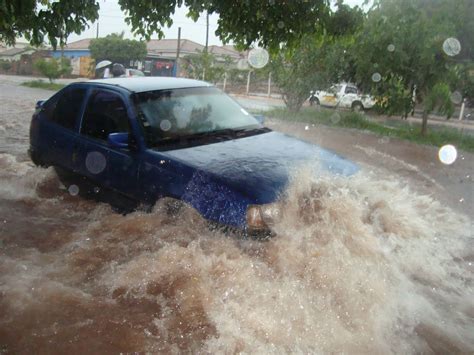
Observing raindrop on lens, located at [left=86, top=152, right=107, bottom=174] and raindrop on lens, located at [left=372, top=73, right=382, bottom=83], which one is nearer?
raindrop on lens, located at [left=86, top=152, right=107, bottom=174]

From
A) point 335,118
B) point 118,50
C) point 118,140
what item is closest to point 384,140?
point 335,118

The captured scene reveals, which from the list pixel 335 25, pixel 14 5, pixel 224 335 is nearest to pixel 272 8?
pixel 335 25

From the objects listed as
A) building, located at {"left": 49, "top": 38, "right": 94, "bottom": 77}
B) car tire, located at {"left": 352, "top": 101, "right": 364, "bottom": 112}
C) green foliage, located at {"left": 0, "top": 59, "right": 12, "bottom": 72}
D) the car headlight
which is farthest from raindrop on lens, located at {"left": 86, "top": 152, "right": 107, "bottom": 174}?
green foliage, located at {"left": 0, "top": 59, "right": 12, "bottom": 72}

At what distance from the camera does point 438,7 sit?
11664mm

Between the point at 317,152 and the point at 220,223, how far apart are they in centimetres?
140

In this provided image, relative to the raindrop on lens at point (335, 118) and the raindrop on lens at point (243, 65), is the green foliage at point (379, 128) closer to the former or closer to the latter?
the raindrop on lens at point (335, 118)

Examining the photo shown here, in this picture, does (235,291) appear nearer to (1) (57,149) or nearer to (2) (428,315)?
(2) (428,315)

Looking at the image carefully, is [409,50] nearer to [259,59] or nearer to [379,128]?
[379,128]

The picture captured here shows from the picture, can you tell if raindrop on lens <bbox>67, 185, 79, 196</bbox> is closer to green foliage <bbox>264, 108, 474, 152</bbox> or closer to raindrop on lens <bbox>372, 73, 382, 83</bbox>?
green foliage <bbox>264, 108, 474, 152</bbox>

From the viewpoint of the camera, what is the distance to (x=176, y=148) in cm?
409

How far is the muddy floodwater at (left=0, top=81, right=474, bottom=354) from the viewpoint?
3.03m

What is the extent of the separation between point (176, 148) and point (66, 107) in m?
2.03

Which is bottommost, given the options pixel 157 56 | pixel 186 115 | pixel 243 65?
pixel 186 115

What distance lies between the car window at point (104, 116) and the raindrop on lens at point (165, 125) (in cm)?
33
